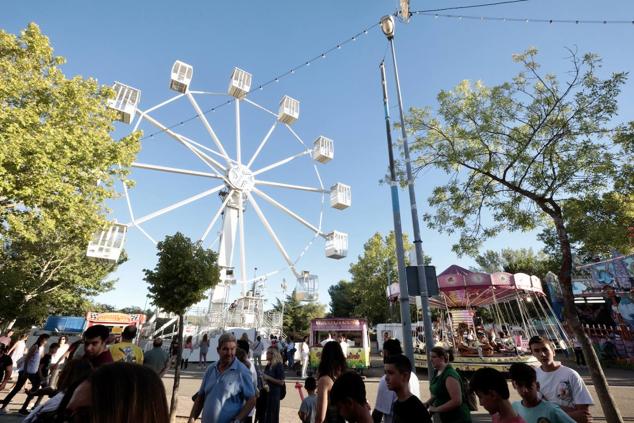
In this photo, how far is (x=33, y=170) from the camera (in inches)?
362

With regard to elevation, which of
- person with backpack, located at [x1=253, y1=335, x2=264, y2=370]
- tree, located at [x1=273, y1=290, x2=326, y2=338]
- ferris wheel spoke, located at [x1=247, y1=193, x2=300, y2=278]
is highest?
ferris wheel spoke, located at [x1=247, y1=193, x2=300, y2=278]

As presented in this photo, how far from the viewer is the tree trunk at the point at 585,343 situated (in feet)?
17.6

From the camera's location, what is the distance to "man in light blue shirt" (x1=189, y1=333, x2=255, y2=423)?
11.3ft

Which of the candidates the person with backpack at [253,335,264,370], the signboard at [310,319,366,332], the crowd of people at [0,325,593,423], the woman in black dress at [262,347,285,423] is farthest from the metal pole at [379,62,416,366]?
the signboard at [310,319,366,332]

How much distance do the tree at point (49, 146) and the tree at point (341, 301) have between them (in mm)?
36659

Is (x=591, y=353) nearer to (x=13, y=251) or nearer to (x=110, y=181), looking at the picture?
(x=110, y=181)

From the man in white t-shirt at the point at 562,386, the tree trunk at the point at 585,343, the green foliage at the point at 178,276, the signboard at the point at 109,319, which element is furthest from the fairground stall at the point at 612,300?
the signboard at the point at 109,319

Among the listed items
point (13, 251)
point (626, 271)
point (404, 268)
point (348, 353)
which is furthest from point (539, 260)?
point (13, 251)

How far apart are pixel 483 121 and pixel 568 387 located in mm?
6704

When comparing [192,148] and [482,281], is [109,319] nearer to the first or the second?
[192,148]

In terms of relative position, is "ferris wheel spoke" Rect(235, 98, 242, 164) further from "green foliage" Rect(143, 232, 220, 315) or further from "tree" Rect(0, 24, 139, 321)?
"green foliage" Rect(143, 232, 220, 315)

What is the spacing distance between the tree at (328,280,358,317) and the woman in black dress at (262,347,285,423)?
1559 inches

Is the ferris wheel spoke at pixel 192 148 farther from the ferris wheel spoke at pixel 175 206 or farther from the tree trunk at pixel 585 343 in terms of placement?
the tree trunk at pixel 585 343

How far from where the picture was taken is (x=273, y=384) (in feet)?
18.2
